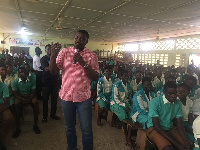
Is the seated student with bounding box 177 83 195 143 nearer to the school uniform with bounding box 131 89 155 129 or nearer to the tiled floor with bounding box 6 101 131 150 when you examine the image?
the school uniform with bounding box 131 89 155 129

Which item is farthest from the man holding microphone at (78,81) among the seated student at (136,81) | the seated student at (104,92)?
the seated student at (136,81)

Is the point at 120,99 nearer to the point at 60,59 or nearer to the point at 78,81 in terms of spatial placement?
the point at 78,81

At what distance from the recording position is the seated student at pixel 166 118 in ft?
8.25

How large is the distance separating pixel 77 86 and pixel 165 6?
4218 millimetres

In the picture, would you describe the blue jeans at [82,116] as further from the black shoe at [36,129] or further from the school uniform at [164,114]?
the black shoe at [36,129]

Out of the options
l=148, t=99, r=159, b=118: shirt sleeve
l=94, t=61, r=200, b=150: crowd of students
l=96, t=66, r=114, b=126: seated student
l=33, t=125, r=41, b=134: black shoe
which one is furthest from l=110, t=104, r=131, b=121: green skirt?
l=33, t=125, r=41, b=134: black shoe

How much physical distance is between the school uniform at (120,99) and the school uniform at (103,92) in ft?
1.13

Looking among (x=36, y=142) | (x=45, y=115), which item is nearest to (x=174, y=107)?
(x=36, y=142)

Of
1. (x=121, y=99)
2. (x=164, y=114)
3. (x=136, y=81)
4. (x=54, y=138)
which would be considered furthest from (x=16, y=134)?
(x=136, y=81)

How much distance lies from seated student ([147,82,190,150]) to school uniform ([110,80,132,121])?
105 centimetres

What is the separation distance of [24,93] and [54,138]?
1.32 metres

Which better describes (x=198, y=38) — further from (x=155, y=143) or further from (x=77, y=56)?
(x=77, y=56)

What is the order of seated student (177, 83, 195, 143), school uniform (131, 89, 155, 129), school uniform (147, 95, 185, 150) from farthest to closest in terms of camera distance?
school uniform (131, 89, 155, 129) → seated student (177, 83, 195, 143) → school uniform (147, 95, 185, 150)

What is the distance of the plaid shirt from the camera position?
186 centimetres
